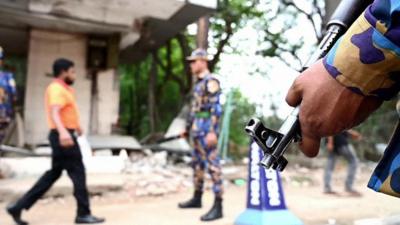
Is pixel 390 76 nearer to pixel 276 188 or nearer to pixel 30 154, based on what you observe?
pixel 276 188

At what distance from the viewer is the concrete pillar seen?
8.45m

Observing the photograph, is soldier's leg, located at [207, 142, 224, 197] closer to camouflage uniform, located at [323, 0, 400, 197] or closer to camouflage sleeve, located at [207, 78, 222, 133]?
camouflage sleeve, located at [207, 78, 222, 133]

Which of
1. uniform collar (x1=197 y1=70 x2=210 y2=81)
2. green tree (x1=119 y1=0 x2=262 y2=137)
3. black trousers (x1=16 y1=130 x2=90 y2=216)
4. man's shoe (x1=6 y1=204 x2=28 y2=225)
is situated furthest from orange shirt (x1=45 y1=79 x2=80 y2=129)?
green tree (x1=119 y1=0 x2=262 y2=137)

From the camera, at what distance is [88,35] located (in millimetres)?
8875

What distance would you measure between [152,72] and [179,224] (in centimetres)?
1092

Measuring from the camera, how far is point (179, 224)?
4316 mm

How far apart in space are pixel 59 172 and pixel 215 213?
1.68 m

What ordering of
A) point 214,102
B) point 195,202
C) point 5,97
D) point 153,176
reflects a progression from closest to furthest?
point 214,102 < point 195,202 < point 5,97 < point 153,176

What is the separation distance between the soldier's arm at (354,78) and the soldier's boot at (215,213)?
136 inches

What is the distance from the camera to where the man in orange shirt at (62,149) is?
4.16m

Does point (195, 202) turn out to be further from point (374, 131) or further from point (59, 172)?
point (374, 131)

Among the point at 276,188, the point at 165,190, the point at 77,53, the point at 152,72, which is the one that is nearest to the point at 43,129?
the point at 77,53

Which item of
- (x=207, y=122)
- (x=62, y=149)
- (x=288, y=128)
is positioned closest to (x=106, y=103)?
(x=207, y=122)

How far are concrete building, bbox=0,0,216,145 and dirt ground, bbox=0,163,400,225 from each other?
3227 mm
